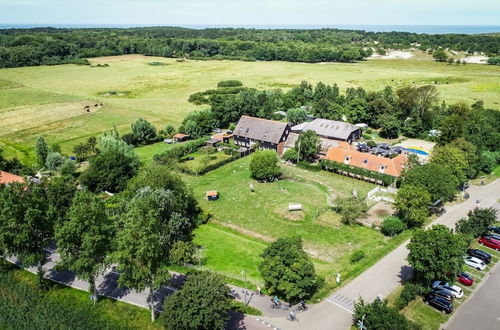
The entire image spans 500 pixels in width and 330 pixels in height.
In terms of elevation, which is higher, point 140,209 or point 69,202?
point 140,209

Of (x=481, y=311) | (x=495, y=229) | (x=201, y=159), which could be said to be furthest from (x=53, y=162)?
(x=495, y=229)

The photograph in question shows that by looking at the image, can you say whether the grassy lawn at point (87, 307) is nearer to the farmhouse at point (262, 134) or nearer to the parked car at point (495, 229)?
the parked car at point (495, 229)

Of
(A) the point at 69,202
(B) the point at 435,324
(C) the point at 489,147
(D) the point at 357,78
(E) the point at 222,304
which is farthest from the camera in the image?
(D) the point at 357,78

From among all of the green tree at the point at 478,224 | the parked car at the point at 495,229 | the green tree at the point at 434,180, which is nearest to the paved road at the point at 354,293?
the green tree at the point at 478,224

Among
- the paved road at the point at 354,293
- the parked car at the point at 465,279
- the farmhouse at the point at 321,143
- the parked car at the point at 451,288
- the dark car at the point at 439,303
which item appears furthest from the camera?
the farmhouse at the point at 321,143

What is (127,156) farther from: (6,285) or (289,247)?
(289,247)

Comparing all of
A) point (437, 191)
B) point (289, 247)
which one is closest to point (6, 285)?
point (289, 247)

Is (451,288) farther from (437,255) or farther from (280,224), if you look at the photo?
(280,224)
